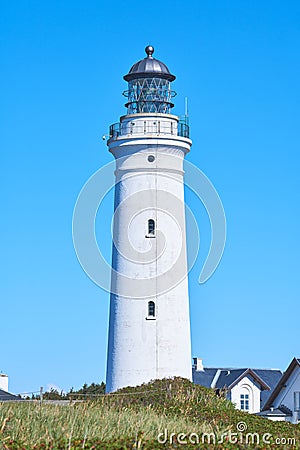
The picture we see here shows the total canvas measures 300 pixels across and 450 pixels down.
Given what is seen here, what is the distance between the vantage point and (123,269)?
→ 33062 mm

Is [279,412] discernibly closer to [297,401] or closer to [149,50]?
[297,401]

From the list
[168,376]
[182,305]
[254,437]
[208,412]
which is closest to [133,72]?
[182,305]

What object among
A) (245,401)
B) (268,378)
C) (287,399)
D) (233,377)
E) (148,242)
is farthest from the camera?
(268,378)

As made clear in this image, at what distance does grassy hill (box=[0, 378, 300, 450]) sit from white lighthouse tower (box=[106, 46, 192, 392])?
493 centimetres

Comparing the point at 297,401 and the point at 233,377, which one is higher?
→ the point at 233,377

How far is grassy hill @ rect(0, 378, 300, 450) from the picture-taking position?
16.9m

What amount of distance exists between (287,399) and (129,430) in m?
24.1

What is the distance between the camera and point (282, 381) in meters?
42.4

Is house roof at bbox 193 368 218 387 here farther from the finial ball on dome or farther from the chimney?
the finial ball on dome

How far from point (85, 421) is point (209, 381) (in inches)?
1153

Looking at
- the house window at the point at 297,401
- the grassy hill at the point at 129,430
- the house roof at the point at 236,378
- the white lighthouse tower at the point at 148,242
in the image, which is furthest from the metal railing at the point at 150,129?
the house roof at the point at 236,378

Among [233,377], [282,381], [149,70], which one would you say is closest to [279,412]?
[282,381]

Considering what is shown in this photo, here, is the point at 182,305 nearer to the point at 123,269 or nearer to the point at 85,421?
the point at 123,269

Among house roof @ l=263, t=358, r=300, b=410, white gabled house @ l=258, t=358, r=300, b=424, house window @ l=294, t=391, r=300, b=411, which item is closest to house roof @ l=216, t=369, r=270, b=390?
house roof @ l=263, t=358, r=300, b=410
